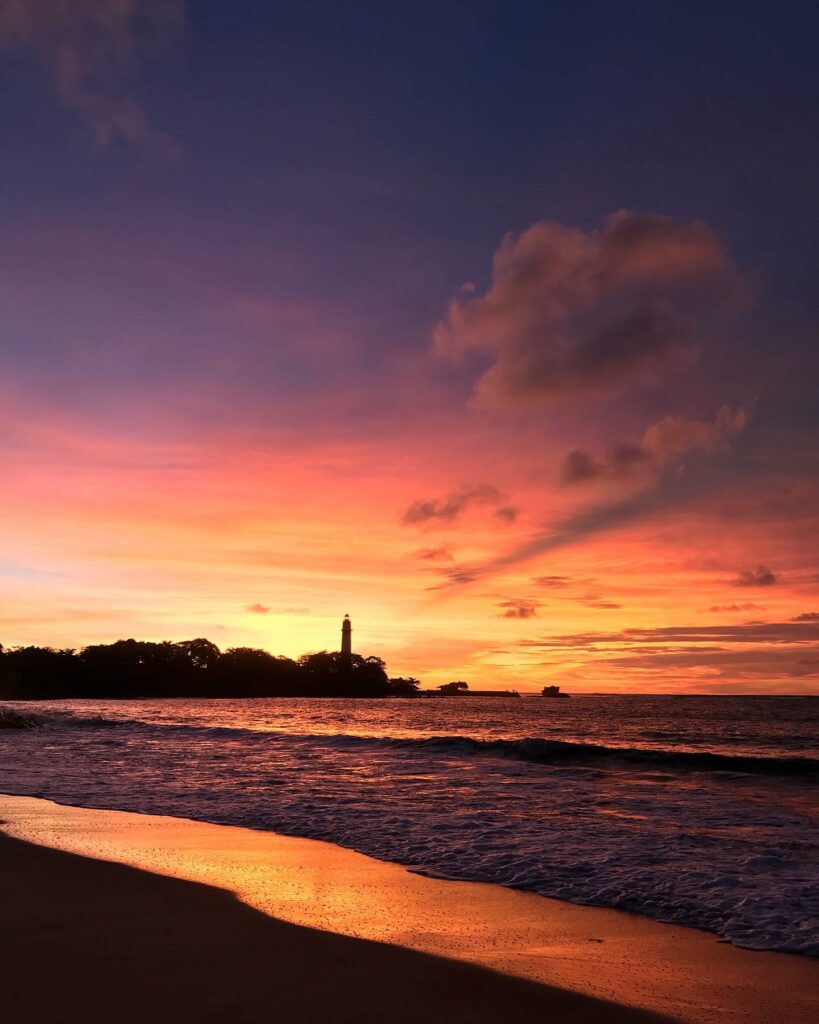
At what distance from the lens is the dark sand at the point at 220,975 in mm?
4973

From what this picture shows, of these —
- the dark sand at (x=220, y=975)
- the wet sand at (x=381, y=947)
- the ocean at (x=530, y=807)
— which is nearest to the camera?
the dark sand at (x=220, y=975)

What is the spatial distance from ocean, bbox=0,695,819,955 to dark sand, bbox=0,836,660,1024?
3.25 meters

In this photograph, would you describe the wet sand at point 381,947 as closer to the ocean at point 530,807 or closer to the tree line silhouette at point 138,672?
the ocean at point 530,807

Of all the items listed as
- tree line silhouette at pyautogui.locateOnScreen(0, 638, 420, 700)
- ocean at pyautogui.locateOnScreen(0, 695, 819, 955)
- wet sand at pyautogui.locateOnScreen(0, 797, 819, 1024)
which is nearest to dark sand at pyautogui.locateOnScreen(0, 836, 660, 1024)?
wet sand at pyautogui.locateOnScreen(0, 797, 819, 1024)

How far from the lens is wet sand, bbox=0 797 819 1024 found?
5281 millimetres

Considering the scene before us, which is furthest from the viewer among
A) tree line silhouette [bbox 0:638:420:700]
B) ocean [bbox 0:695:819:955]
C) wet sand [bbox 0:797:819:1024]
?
tree line silhouette [bbox 0:638:420:700]

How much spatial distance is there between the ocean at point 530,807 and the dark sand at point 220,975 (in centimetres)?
325

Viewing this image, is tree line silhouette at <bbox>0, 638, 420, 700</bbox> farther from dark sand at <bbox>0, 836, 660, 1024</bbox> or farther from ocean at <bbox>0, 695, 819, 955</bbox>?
dark sand at <bbox>0, 836, 660, 1024</bbox>

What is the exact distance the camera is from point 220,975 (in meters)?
5.62

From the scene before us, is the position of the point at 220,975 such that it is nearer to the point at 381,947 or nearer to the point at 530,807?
the point at 381,947

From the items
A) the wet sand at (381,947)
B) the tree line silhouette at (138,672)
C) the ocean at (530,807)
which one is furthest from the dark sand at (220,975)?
the tree line silhouette at (138,672)

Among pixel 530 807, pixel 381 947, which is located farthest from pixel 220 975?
pixel 530 807

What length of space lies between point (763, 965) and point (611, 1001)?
2008 mm

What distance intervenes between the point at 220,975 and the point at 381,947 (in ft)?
4.65
